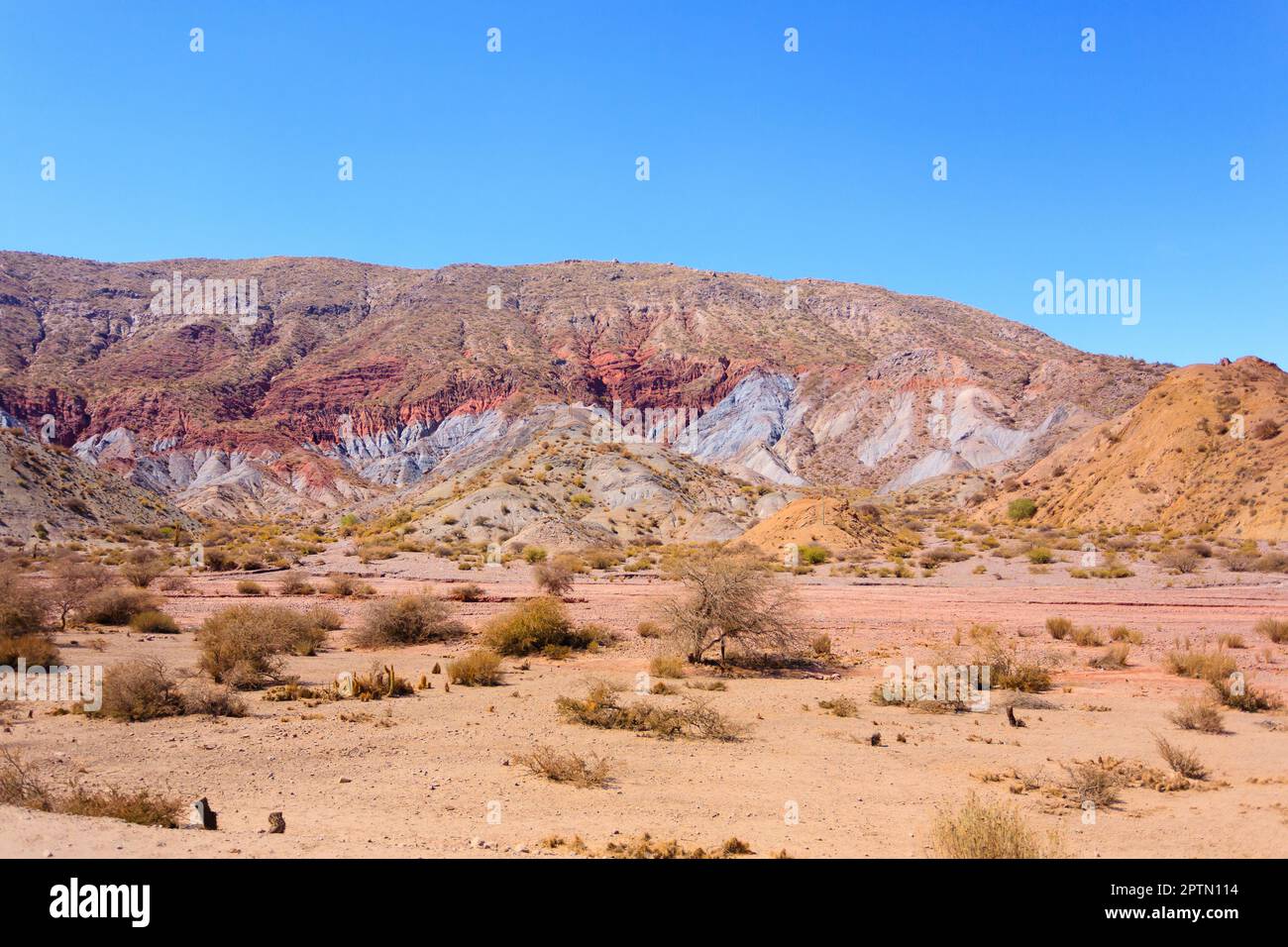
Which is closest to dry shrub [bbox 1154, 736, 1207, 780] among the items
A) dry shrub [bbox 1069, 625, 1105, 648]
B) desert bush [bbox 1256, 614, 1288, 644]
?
dry shrub [bbox 1069, 625, 1105, 648]

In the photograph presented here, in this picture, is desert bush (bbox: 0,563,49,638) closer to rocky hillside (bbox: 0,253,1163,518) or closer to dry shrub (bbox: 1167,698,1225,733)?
dry shrub (bbox: 1167,698,1225,733)

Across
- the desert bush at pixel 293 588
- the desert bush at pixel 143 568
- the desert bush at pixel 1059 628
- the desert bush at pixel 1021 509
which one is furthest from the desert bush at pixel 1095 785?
the desert bush at pixel 1021 509

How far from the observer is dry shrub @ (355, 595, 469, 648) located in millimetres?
18719

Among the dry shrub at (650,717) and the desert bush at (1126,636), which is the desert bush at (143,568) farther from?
the desert bush at (1126,636)

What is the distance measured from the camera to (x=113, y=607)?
20.2 meters

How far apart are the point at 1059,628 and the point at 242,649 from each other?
18417 mm

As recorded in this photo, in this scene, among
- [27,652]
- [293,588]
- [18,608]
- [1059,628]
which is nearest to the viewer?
[27,652]

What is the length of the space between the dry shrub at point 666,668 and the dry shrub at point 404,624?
20.6 ft

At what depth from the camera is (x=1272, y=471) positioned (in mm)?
40250

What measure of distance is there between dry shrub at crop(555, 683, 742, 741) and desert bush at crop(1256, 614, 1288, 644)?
46.2 ft

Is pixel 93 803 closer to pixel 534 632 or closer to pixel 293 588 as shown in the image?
pixel 534 632

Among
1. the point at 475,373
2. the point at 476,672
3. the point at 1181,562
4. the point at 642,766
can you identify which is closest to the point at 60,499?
the point at 476,672
